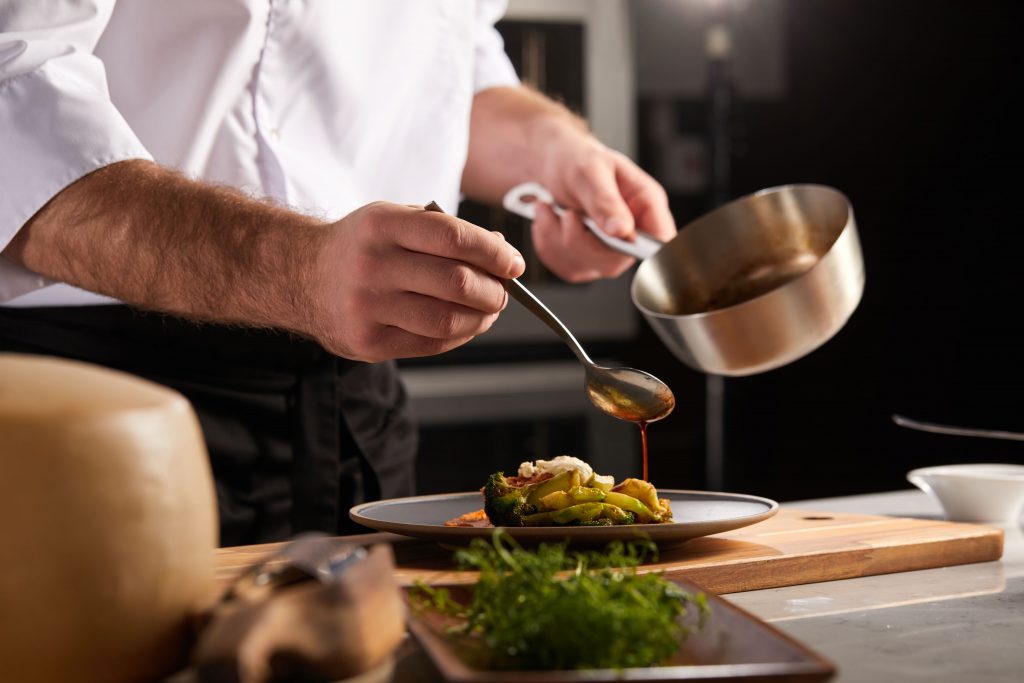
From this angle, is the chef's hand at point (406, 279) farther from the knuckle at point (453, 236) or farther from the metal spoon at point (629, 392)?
the metal spoon at point (629, 392)

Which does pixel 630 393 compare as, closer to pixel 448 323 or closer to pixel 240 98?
pixel 448 323

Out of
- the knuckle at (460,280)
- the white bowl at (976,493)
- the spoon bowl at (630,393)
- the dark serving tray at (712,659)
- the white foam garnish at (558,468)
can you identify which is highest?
the knuckle at (460,280)

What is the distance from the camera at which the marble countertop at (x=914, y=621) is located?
69cm

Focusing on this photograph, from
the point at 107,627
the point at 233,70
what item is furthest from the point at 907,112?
the point at 107,627

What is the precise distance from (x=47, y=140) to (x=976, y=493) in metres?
0.96

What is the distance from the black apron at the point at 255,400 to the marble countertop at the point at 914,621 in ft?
1.83

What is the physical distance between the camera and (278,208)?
3.21 feet

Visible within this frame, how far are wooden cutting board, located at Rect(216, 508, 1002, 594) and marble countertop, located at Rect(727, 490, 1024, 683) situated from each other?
0.01 meters

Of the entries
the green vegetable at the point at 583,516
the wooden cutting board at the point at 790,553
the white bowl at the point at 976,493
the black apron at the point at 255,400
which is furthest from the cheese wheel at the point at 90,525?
the white bowl at the point at 976,493

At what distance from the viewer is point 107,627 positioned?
1.72ft

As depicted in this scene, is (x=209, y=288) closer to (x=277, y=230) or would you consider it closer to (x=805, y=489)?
(x=277, y=230)

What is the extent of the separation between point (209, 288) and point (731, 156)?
7.58 feet

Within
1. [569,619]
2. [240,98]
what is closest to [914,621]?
[569,619]

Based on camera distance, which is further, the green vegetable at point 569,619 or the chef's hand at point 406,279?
the chef's hand at point 406,279
